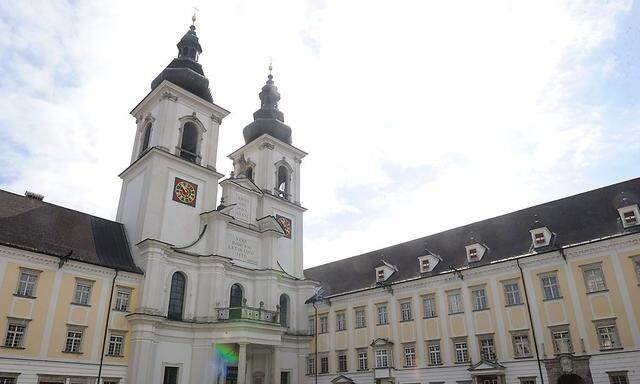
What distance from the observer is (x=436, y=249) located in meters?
35.1

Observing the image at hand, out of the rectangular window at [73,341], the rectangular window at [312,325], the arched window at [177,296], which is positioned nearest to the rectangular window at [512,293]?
the rectangular window at [312,325]

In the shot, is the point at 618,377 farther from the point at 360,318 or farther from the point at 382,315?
the point at 360,318

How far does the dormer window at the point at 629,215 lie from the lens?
25.2 metres

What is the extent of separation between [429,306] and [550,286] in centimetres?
783

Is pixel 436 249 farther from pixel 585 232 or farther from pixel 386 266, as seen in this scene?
pixel 585 232

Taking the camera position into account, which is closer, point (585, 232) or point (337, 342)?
point (585, 232)

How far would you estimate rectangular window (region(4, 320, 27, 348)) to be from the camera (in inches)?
831

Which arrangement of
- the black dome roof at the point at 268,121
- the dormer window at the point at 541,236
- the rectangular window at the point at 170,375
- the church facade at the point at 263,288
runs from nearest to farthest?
the church facade at the point at 263,288 → the rectangular window at the point at 170,375 → the dormer window at the point at 541,236 → the black dome roof at the point at 268,121

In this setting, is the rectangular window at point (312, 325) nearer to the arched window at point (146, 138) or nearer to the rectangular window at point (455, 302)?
the rectangular window at point (455, 302)

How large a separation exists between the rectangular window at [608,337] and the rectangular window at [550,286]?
2688 millimetres

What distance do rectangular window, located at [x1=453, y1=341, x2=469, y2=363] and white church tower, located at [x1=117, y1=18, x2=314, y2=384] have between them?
10634mm

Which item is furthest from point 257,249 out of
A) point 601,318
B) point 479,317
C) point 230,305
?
point 601,318

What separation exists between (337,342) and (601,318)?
59.3 ft

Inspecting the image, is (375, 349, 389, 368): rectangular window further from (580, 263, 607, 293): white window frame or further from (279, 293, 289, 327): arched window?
(580, 263, 607, 293): white window frame
